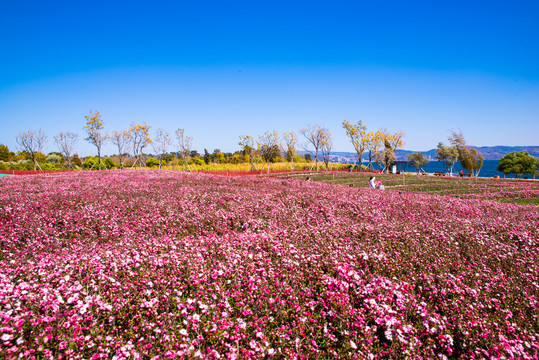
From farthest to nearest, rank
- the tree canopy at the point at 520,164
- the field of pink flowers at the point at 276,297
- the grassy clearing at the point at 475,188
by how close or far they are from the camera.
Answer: the tree canopy at the point at 520,164 < the grassy clearing at the point at 475,188 < the field of pink flowers at the point at 276,297

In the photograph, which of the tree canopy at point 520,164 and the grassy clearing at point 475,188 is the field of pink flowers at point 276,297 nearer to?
the grassy clearing at point 475,188

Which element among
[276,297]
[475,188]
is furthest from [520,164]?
[276,297]

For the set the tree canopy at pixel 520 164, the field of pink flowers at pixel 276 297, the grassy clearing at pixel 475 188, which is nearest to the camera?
the field of pink flowers at pixel 276 297

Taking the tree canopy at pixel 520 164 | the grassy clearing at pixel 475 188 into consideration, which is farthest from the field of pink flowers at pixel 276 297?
the tree canopy at pixel 520 164

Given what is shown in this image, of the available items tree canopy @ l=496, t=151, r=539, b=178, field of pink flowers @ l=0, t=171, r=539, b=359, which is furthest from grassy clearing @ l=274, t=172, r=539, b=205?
tree canopy @ l=496, t=151, r=539, b=178

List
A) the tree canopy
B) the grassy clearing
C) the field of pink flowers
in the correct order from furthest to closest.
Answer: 1. the tree canopy
2. the grassy clearing
3. the field of pink flowers

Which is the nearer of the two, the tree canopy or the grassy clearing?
the grassy clearing

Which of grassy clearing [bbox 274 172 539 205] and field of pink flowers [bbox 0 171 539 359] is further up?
field of pink flowers [bbox 0 171 539 359]

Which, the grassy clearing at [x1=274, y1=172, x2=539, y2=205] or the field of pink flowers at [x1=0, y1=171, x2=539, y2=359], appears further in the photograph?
the grassy clearing at [x1=274, y1=172, x2=539, y2=205]

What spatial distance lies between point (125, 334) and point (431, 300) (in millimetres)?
4052

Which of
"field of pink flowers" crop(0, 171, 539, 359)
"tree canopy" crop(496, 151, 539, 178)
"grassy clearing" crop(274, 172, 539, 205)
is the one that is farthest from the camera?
"tree canopy" crop(496, 151, 539, 178)

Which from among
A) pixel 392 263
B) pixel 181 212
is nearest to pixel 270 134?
pixel 181 212

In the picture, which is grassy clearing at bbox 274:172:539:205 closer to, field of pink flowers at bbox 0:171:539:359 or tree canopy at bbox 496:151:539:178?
field of pink flowers at bbox 0:171:539:359

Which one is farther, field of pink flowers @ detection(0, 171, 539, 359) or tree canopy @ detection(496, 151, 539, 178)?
tree canopy @ detection(496, 151, 539, 178)
